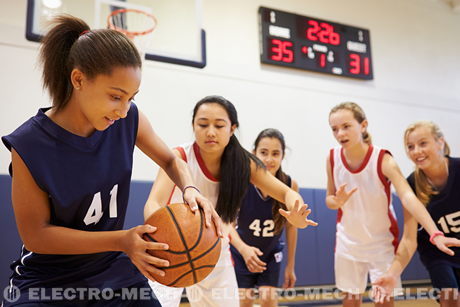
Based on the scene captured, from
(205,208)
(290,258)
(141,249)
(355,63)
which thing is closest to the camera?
(141,249)

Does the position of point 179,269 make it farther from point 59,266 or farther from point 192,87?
point 192,87

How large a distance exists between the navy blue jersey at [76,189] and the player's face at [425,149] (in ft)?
7.99

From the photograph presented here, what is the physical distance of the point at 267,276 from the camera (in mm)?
3293

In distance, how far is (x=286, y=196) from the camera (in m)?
1.96

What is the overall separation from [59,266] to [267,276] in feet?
7.24

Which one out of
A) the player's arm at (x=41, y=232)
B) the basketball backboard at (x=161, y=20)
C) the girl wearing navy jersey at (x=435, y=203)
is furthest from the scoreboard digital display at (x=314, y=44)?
the player's arm at (x=41, y=232)

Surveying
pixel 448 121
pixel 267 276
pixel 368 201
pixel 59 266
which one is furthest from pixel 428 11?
pixel 59 266

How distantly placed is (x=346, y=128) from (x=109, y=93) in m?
2.39

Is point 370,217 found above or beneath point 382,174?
beneath

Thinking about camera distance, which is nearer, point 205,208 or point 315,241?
point 205,208

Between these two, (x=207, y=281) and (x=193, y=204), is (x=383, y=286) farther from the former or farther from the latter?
(x=193, y=204)

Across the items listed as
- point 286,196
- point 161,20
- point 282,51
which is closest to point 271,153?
point 286,196

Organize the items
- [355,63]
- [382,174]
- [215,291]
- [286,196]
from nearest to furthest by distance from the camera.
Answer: [286,196], [215,291], [382,174], [355,63]

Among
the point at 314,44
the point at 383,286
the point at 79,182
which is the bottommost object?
the point at 383,286
